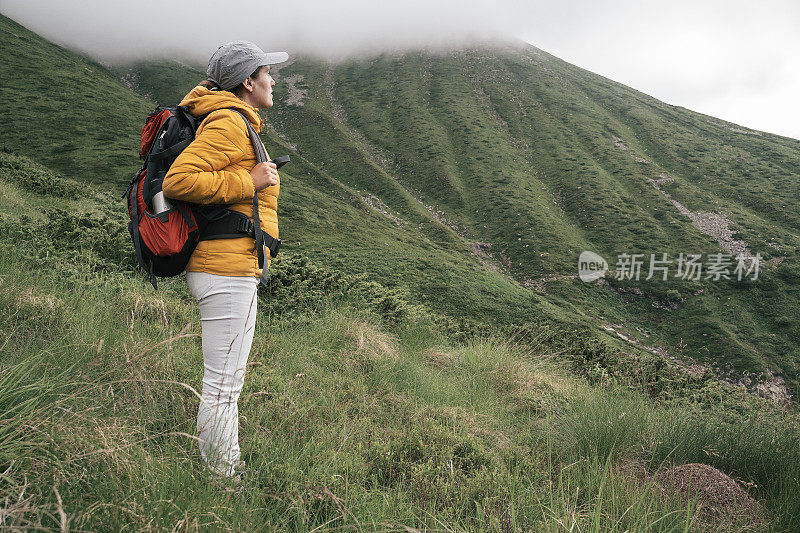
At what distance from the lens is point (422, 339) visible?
8891mm

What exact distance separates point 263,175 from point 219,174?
0.28m

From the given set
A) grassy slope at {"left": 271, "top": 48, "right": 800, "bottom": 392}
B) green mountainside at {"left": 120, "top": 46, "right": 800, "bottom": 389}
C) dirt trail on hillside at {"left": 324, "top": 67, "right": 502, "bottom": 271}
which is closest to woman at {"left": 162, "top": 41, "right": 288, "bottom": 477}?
green mountainside at {"left": 120, "top": 46, "right": 800, "bottom": 389}

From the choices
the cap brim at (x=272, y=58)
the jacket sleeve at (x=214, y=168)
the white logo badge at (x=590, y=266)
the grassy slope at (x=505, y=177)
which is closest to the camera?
the jacket sleeve at (x=214, y=168)

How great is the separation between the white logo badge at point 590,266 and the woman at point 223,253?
36.6 m

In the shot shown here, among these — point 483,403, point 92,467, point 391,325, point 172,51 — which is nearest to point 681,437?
point 483,403

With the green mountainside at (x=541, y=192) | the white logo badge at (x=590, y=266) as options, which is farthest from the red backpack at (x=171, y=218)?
the white logo badge at (x=590, y=266)

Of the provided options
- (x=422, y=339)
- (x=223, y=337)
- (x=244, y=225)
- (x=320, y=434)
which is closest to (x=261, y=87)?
(x=244, y=225)

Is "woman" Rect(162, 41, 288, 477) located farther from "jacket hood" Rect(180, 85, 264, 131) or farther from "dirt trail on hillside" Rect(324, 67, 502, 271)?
"dirt trail on hillside" Rect(324, 67, 502, 271)

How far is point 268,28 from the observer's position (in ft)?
450

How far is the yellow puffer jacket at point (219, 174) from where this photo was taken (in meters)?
2.48

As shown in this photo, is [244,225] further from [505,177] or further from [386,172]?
[386,172]

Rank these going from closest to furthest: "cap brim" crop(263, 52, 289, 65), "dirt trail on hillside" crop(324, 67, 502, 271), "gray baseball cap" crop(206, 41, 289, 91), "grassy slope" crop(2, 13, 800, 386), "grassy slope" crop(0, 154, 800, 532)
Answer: "grassy slope" crop(0, 154, 800, 532) < "gray baseball cap" crop(206, 41, 289, 91) < "cap brim" crop(263, 52, 289, 65) < "grassy slope" crop(2, 13, 800, 386) < "dirt trail on hillside" crop(324, 67, 502, 271)

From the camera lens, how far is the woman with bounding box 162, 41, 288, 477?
249 centimetres

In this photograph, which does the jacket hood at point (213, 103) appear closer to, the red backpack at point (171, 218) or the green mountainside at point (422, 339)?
the red backpack at point (171, 218)
